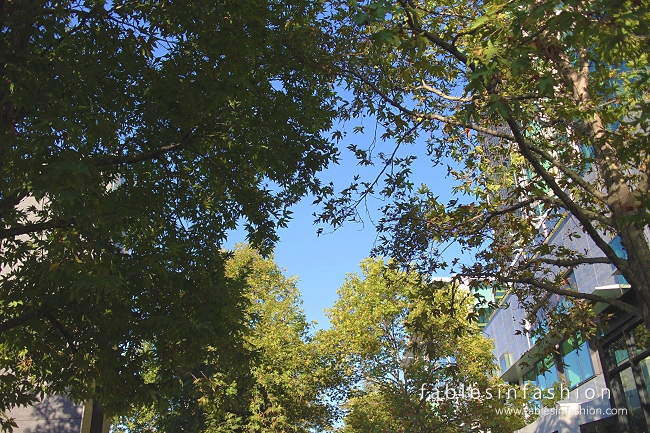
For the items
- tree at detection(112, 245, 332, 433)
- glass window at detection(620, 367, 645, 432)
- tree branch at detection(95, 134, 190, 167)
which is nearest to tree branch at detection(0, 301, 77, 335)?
tree branch at detection(95, 134, 190, 167)

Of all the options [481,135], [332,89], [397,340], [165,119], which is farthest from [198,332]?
[397,340]

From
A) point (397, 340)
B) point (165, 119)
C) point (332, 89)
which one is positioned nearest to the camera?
point (165, 119)

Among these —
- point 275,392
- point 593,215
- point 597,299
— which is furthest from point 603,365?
point 275,392

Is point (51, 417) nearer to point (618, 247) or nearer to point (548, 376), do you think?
point (618, 247)

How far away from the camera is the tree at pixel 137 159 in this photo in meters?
6.73

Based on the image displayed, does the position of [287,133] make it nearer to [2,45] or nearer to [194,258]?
[194,258]

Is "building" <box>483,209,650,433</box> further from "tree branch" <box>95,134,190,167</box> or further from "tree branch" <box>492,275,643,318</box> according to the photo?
"tree branch" <box>95,134,190,167</box>

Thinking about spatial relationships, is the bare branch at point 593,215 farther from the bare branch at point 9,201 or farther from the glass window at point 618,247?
the bare branch at point 9,201

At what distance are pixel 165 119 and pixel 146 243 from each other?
1.87m

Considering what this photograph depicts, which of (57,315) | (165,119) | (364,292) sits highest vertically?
(364,292)

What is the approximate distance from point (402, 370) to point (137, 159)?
1755 centimetres

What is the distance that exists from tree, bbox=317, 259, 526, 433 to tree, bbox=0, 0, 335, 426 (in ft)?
38.7

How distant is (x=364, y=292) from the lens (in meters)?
25.3

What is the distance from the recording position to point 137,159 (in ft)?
25.9
